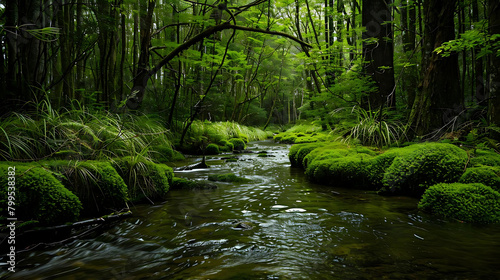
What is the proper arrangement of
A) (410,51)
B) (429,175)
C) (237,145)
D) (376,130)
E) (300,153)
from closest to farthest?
1. (429,175)
2. (376,130)
3. (300,153)
4. (410,51)
5. (237,145)

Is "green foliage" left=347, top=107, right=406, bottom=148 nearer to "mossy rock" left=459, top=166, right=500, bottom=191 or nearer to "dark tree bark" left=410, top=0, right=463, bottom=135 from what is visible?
"dark tree bark" left=410, top=0, right=463, bottom=135

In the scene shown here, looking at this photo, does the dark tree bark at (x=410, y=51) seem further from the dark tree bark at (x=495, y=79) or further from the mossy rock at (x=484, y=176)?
the mossy rock at (x=484, y=176)

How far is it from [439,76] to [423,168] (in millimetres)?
1913

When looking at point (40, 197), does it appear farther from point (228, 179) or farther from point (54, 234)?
point (228, 179)

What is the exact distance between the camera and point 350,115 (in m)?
6.18

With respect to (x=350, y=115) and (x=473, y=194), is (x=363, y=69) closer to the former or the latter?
(x=350, y=115)

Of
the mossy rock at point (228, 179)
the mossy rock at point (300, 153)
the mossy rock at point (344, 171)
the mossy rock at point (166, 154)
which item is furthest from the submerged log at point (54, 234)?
the mossy rock at point (300, 153)

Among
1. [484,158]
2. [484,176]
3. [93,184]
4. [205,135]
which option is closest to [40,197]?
[93,184]

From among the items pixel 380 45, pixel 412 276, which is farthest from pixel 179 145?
pixel 412 276

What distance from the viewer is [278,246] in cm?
206

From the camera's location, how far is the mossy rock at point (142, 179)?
323 cm

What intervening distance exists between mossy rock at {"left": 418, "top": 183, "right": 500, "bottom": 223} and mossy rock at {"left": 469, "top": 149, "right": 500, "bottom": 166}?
20.4 inches

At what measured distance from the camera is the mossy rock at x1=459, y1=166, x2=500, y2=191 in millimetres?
2631

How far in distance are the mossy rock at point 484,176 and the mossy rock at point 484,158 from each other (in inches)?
6.7
